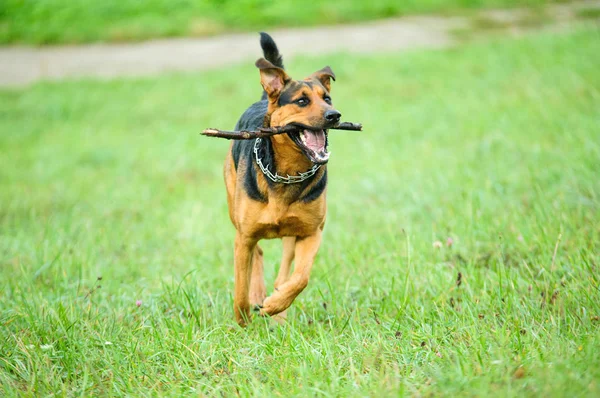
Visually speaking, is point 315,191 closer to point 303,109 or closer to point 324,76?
point 303,109

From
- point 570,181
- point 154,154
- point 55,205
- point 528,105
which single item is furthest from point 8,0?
point 570,181

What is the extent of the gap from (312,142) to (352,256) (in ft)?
5.23

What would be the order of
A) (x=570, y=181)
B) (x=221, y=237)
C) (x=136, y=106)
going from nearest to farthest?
(x=570, y=181), (x=221, y=237), (x=136, y=106)

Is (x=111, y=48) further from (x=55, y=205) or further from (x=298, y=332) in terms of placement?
(x=298, y=332)

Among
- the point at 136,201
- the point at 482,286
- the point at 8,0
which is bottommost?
the point at 136,201

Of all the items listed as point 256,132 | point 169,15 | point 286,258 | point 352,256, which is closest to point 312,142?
point 256,132

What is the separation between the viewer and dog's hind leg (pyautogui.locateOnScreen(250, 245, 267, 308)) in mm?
5004

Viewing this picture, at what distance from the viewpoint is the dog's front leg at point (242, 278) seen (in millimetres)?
4441

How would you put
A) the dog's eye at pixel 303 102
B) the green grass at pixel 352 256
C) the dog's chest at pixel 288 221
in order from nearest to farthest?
1. the green grass at pixel 352 256
2. the dog's eye at pixel 303 102
3. the dog's chest at pixel 288 221

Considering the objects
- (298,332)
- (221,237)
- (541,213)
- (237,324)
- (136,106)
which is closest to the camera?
(298,332)

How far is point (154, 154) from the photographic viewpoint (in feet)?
35.2

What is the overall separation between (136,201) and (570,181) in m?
5.04

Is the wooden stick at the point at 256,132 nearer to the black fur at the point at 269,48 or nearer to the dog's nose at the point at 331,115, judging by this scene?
the dog's nose at the point at 331,115

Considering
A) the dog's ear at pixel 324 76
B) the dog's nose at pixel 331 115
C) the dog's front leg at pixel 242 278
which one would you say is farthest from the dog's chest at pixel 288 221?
the dog's ear at pixel 324 76
